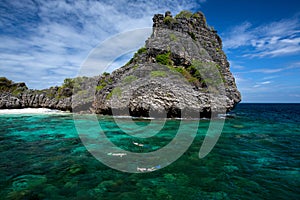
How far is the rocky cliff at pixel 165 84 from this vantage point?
2556 centimetres

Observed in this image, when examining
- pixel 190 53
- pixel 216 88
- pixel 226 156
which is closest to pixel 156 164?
pixel 226 156

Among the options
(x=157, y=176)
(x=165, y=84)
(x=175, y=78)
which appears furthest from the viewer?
(x=175, y=78)

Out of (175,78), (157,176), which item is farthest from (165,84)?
(157,176)

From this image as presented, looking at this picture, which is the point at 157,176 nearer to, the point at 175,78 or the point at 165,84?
the point at 165,84

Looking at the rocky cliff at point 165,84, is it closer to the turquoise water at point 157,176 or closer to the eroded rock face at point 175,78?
the eroded rock face at point 175,78

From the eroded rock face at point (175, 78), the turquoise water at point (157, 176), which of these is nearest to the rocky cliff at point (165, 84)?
the eroded rock face at point (175, 78)

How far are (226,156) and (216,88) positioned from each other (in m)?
21.2

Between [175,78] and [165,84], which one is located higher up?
[175,78]

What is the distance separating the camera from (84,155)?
10070 millimetres

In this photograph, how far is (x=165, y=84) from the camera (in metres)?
25.8

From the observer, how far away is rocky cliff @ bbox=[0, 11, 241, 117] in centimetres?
2556

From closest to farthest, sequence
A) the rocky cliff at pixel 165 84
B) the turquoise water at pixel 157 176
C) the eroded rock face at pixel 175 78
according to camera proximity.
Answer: the turquoise water at pixel 157 176 < the eroded rock face at pixel 175 78 < the rocky cliff at pixel 165 84

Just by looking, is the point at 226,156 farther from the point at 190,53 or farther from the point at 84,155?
the point at 190,53

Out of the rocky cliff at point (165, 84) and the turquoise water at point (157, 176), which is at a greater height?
the rocky cliff at point (165, 84)
